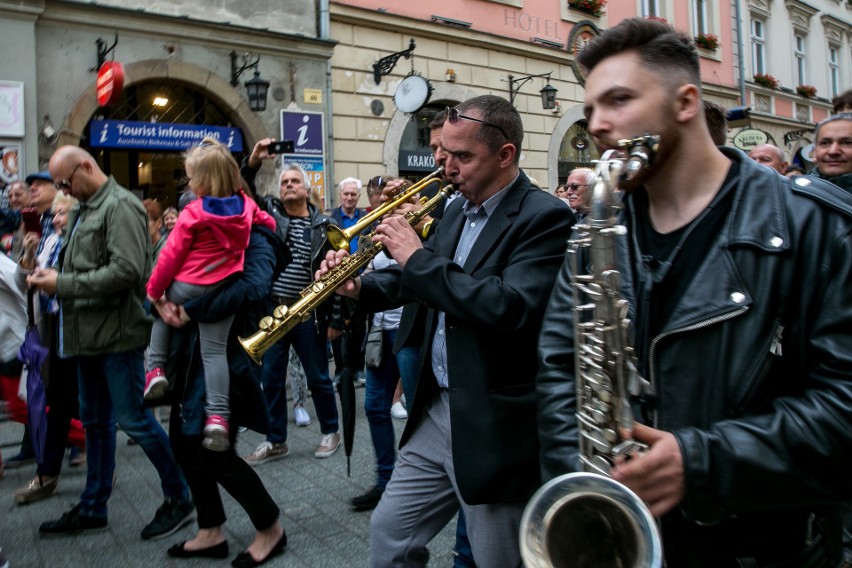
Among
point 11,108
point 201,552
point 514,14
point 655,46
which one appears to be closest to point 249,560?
point 201,552

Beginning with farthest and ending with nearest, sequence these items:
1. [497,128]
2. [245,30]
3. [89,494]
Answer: [245,30], [89,494], [497,128]

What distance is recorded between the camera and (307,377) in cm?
528

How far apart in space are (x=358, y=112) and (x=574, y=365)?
1093cm

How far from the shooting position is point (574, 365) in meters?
1.63

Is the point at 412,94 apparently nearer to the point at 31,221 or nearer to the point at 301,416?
the point at 301,416

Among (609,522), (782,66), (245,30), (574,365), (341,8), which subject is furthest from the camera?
(782,66)

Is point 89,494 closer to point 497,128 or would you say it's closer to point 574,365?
point 497,128

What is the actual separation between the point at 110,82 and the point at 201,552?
7004mm

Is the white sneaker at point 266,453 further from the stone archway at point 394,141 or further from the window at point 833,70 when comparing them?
the window at point 833,70

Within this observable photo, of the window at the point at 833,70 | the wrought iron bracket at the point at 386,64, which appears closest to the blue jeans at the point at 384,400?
the wrought iron bracket at the point at 386,64

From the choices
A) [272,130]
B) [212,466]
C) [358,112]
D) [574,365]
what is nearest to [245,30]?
[272,130]

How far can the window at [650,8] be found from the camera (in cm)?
1711

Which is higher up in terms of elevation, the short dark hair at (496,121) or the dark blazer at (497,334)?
the short dark hair at (496,121)

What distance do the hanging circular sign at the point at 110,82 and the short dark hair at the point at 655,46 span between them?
8.42 meters
